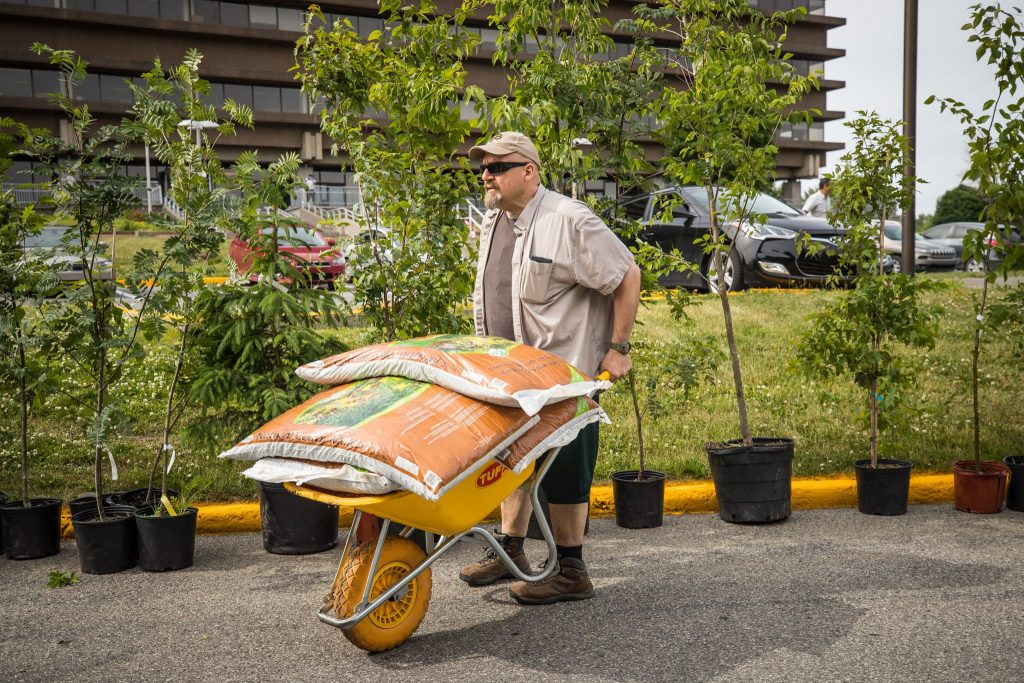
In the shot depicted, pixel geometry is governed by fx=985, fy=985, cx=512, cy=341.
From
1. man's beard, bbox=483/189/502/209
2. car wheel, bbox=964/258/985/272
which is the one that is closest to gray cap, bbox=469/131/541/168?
man's beard, bbox=483/189/502/209

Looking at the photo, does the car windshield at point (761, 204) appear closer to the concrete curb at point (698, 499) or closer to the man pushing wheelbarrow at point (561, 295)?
the concrete curb at point (698, 499)

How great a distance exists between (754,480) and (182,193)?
12.7 feet

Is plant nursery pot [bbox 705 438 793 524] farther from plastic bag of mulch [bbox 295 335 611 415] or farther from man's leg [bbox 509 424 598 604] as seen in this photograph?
plastic bag of mulch [bbox 295 335 611 415]

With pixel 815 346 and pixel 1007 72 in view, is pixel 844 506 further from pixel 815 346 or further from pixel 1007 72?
pixel 1007 72

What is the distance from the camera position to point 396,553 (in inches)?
162

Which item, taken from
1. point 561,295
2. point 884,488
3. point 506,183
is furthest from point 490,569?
point 884,488

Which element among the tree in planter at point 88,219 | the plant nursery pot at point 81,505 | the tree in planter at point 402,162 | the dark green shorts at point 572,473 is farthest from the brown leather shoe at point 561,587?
the plant nursery pot at point 81,505

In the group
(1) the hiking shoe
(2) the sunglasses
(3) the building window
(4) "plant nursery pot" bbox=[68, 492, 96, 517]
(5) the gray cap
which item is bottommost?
(1) the hiking shoe

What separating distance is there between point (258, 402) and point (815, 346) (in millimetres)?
3686

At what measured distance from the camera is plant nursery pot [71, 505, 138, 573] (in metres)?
5.39

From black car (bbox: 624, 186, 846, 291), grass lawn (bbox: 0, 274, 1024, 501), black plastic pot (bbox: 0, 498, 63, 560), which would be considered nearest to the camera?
black plastic pot (bbox: 0, 498, 63, 560)

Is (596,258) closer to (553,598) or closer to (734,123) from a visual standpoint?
(553,598)

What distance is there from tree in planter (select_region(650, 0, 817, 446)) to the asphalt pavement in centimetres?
137

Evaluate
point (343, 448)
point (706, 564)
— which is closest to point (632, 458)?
point (706, 564)
